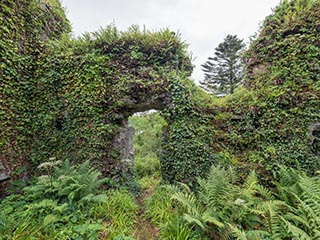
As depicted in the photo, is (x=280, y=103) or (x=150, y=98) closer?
(x=280, y=103)

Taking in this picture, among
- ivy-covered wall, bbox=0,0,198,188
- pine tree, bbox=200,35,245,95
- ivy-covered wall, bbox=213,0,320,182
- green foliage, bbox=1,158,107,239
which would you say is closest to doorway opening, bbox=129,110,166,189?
ivy-covered wall, bbox=0,0,198,188

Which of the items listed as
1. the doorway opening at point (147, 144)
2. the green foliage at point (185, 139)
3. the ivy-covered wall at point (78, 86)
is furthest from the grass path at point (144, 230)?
the doorway opening at point (147, 144)

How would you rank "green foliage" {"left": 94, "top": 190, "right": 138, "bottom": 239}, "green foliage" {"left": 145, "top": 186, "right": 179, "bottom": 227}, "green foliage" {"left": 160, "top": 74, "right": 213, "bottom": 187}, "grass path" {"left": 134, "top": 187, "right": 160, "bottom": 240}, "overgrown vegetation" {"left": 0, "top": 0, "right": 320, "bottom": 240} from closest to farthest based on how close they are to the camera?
1. "green foliage" {"left": 94, "top": 190, "right": 138, "bottom": 239}
2. "grass path" {"left": 134, "top": 187, "right": 160, "bottom": 240}
3. "green foliage" {"left": 145, "top": 186, "right": 179, "bottom": 227}
4. "overgrown vegetation" {"left": 0, "top": 0, "right": 320, "bottom": 240}
5. "green foliage" {"left": 160, "top": 74, "right": 213, "bottom": 187}

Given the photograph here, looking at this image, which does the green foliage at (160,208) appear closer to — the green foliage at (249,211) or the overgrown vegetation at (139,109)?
the overgrown vegetation at (139,109)

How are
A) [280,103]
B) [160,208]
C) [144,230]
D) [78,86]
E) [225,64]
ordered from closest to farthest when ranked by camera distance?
[144,230] < [160,208] < [280,103] < [78,86] < [225,64]

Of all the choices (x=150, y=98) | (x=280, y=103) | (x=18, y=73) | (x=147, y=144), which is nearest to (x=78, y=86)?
(x=18, y=73)

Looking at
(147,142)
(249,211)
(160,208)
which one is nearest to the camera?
(249,211)

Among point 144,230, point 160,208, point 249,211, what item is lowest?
point 144,230

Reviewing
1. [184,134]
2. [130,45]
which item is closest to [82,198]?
[184,134]

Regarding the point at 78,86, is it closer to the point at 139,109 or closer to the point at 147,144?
the point at 139,109

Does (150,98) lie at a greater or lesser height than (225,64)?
lesser

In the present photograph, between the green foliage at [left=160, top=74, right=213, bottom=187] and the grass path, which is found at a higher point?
the green foliage at [left=160, top=74, right=213, bottom=187]

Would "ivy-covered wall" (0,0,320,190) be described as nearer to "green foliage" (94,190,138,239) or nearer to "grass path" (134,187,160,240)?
"green foliage" (94,190,138,239)

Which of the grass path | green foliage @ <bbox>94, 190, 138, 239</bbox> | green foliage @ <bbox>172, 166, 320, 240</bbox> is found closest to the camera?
green foliage @ <bbox>172, 166, 320, 240</bbox>
